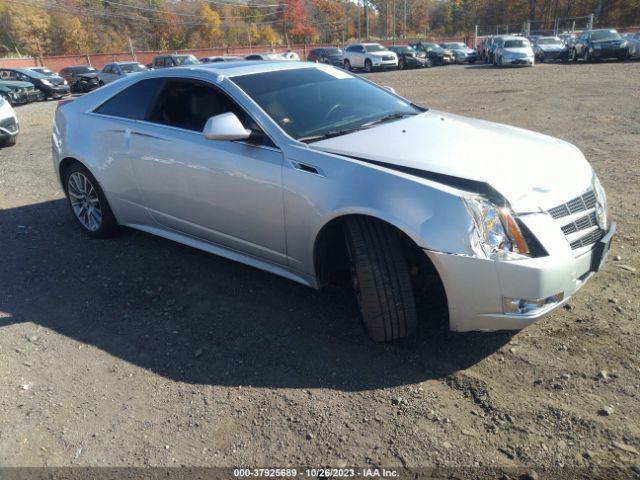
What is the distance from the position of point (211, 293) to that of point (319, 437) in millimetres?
→ 1720

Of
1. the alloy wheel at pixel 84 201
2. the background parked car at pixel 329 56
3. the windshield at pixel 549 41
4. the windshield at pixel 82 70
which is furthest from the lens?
the background parked car at pixel 329 56

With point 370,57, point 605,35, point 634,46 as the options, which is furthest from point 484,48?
point 634,46

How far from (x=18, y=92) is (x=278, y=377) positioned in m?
21.4

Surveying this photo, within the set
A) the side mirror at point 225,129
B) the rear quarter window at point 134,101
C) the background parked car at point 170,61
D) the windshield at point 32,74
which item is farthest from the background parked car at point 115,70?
the side mirror at point 225,129

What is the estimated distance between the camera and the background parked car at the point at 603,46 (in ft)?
81.1

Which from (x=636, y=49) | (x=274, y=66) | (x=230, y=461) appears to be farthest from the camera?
(x=636, y=49)

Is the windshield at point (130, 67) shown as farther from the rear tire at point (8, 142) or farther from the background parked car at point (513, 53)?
the background parked car at point (513, 53)

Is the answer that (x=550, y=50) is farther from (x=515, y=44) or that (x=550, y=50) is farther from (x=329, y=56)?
(x=329, y=56)

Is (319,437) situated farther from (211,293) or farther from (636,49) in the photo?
(636,49)

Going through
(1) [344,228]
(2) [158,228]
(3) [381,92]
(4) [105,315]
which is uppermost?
(3) [381,92]

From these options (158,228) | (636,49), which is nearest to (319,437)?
(158,228)

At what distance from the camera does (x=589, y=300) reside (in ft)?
11.4

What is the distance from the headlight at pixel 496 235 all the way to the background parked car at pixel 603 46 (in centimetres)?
2718

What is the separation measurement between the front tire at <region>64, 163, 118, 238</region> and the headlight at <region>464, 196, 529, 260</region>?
3477 millimetres
